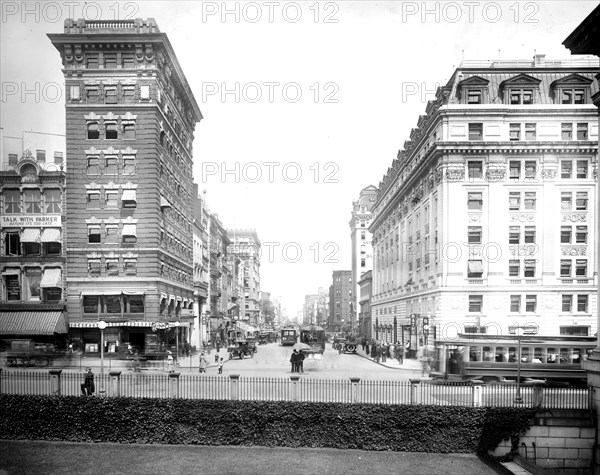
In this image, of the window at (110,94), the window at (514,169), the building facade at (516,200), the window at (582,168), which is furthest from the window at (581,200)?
the window at (110,94)

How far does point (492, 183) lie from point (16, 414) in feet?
132

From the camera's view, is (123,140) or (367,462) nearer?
(367,462)

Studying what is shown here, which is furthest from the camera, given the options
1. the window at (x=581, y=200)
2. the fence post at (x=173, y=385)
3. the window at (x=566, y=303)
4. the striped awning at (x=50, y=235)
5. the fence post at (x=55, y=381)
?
the window at (x=566, y=303)

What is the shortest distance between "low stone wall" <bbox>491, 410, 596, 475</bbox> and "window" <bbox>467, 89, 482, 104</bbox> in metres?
34.1

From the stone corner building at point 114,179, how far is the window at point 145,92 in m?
0.08

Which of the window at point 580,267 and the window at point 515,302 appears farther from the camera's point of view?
the window at point 515,302

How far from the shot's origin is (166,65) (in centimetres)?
4822

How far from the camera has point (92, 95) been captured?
45.2 metres

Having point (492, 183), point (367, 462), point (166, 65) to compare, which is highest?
point (166, 65)

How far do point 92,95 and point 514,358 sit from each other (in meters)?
37.8

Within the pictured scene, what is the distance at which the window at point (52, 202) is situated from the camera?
45.3m

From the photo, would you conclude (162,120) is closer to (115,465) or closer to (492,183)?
(492,183)

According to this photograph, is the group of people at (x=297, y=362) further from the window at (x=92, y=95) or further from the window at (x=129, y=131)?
the window at (x=92, y=95)

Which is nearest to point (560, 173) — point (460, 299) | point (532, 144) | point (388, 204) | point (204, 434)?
point (532, 144)
